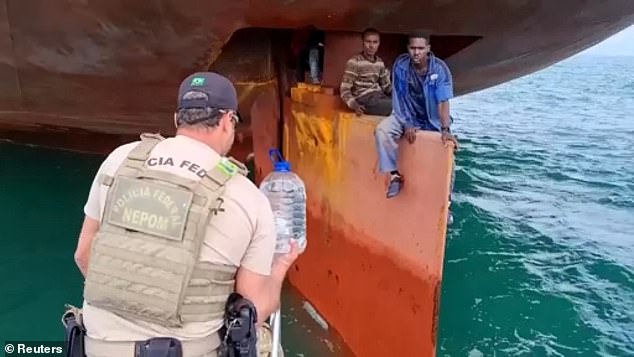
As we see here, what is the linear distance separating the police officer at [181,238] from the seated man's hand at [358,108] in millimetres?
2704

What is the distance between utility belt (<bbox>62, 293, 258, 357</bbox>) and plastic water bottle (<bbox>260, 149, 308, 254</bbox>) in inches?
32.2

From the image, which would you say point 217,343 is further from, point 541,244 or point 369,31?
point 541,244

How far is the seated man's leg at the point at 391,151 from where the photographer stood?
4.34 m

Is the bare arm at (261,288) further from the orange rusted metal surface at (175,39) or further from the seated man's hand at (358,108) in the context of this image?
the orange rusted metal surface at (175,39)

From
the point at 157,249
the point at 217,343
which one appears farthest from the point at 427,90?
the point at 157,249

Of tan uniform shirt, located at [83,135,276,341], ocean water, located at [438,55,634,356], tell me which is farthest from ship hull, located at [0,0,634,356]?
tan uniform shirt, located at [83,135,276,341]

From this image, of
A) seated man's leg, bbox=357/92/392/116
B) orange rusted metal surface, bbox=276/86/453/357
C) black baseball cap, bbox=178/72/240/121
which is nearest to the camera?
black baseball cap, bbox=178/72/240/121

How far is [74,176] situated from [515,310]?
4.92 m

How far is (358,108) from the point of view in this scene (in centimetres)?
489

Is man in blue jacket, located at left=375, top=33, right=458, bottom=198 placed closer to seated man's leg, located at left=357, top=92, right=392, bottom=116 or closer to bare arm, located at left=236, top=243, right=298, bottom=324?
→ seated man's leg, located at left=357, top=92, right=392, bottom=116

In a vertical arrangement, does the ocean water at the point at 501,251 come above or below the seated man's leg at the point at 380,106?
below

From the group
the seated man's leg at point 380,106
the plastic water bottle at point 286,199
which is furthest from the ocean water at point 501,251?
the seated man's leg at point 380,106

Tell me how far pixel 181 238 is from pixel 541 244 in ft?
18.3

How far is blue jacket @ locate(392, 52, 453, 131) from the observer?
4406 millimetres
